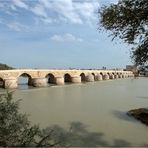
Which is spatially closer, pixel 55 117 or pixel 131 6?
pixel 131 6

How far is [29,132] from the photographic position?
9.37 m

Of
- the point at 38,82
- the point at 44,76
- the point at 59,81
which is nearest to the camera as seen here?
the point at 38,82

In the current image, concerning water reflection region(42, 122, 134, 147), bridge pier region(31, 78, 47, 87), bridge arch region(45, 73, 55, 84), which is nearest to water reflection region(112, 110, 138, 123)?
Answer: water reflection region(42, 122, 134, 147)

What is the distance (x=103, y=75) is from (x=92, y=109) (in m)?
64.5

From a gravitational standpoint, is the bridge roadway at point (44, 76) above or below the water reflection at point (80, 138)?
above

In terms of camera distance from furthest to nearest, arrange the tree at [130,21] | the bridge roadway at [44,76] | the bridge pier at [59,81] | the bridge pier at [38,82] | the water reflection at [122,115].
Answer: the bridge pier at [59,81] < the bridge pier at [38,82] < the bridge roadway at [44,76] < the water reflection at [122,115] < the tree at [130,21]

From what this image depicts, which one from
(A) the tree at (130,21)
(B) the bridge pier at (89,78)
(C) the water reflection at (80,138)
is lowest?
(C) the water reflection at (80,138)

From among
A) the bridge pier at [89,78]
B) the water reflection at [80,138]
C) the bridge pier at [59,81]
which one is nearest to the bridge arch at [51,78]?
the bridge pier at [59,81]

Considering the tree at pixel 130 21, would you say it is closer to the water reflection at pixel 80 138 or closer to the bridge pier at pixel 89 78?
the water reflection at pixel 80 138

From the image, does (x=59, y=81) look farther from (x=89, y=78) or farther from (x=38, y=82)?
(x=89, y=78)

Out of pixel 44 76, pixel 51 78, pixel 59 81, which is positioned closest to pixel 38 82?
pixel 44 76

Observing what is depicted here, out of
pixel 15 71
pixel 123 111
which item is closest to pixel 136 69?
pixel 123 111

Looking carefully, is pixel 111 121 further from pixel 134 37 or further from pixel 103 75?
pixel 103 75

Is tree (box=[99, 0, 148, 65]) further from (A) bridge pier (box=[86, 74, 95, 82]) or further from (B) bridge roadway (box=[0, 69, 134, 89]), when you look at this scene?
(A) bridge pier (box=[86, 74, 95, 82])
